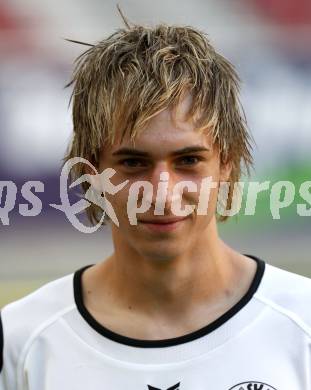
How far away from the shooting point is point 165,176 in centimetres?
230

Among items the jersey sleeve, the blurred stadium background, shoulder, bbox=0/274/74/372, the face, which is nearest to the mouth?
the face

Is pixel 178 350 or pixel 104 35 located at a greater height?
pixel 104 35

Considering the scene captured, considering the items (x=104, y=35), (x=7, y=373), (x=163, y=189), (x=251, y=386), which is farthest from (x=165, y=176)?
(x=104, y=35)

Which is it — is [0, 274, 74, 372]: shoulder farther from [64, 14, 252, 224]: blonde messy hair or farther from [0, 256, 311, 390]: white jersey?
[64, 14, 252, 224]: blonde messy hair

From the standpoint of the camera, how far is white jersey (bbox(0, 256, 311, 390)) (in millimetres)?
2383

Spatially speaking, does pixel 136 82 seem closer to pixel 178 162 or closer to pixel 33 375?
pixel 178 162

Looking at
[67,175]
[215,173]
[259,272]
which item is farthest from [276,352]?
[67,175]

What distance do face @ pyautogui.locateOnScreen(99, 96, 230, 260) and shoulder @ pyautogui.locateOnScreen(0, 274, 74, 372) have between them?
0.31 metres

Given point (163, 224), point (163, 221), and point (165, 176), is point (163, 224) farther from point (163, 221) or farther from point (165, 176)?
point (165, 176)

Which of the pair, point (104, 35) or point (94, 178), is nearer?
point (94, 178)

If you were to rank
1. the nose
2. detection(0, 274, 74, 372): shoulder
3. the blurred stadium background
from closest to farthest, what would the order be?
the nose → detection(0, 274, 74, 372): shoulder → the blurred stadium background

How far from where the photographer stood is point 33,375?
2477mm

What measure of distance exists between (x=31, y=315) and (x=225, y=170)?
643mm

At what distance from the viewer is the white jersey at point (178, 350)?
238 centimetres
